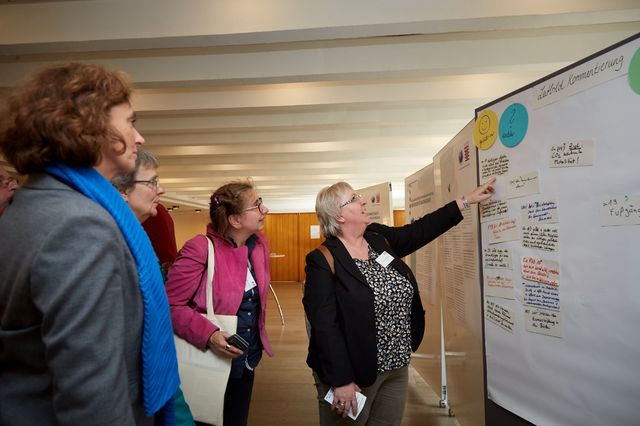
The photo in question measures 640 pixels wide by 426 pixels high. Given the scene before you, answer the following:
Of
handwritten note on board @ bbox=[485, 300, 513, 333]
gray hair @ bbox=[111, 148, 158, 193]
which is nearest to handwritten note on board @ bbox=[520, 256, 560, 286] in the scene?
handwritten note on board @ bbox=[485, 300, 513, 333]

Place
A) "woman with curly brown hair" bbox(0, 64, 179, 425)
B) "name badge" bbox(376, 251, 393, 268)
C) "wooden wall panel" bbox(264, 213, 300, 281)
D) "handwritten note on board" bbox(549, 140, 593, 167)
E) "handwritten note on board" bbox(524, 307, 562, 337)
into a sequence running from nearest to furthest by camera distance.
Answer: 1. "woman with curly brown hair" bbox(0, 64, 179, 425)
2. "handwritten note on board" bbox(549, 140, 593, 167)
3. "handwritten note on board" bbox(524, 307, 562, 337)
4. "name badge" bbox(376, 251, 393, 268)
5. "wooden wall panel" bbox(264, 213, 300, 281)

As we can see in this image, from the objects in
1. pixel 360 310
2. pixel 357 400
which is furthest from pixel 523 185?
pixel 357 400

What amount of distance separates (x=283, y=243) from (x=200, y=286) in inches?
502

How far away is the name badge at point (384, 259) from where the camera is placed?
1.86 metres

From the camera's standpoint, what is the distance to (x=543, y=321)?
1453 millimetres

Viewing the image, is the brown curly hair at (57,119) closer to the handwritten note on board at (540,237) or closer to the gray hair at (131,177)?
the gray hair at (131,177)

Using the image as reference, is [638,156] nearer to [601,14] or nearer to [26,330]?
[26,330]

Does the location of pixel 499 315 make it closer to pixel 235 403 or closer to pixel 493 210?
pixel 493 210

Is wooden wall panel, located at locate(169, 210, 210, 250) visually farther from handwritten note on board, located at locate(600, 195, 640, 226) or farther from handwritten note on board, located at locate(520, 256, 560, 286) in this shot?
handwritten note on board, located at locate(600, 195, 640, 226)

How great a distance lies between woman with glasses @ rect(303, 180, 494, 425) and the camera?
1.68 m

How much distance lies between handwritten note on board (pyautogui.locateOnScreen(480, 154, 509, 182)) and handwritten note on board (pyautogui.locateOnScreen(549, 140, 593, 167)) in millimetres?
259

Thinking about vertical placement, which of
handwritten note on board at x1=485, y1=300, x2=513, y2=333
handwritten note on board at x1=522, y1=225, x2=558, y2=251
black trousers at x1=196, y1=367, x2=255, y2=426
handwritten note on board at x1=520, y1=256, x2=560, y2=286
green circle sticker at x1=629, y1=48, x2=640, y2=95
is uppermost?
green circle sticker at x1=629, y1=48, x2=640, y2=95

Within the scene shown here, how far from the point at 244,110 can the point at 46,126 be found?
12.7 ft

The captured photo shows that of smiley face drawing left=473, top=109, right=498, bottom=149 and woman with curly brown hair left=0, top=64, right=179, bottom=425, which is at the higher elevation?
smiley face drawing left=473, top=109, right=498, bottom=149
